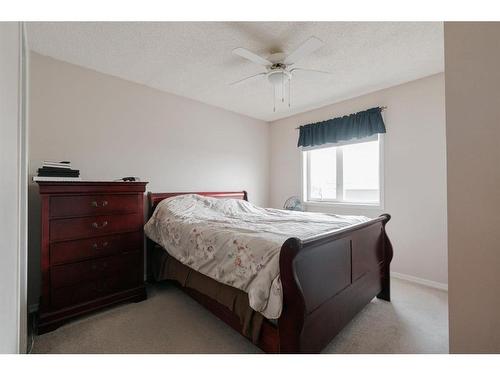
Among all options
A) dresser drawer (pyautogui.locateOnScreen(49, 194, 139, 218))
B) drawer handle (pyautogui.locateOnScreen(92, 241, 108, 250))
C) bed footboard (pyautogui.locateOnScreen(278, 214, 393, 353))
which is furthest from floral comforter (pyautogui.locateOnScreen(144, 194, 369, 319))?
drawer handle (pyautogui.locateOnScreen(92, 241, 108, 250))

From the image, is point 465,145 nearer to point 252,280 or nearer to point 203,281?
point 252,280

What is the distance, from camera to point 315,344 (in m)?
1.36

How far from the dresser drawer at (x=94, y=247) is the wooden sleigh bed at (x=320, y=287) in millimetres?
725

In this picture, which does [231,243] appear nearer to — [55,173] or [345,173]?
[55,173]

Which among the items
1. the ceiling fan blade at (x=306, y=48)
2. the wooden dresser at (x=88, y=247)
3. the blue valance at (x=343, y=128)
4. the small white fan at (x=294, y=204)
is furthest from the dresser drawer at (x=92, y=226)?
the blue valance at (x=343, y=128)

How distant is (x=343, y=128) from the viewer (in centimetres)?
327

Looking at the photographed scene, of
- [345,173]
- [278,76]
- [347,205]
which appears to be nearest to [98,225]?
[278,76]

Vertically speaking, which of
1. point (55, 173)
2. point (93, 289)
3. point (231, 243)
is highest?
point (55, 173)

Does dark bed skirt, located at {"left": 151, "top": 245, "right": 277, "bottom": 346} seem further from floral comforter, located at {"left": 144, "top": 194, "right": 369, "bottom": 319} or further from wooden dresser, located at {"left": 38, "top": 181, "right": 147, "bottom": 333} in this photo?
wooden dresser, located at {"left": 38, "top": 181, "right": 147, "bottom": 333}

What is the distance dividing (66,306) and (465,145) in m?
2.67

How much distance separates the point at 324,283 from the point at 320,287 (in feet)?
0.17

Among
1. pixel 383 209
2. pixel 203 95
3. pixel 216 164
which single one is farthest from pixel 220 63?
pixel 383 209

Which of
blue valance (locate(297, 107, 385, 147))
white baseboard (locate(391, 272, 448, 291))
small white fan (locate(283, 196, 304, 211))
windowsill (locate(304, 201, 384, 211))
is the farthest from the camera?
small white fan (locate(283, 196, 304, 211))

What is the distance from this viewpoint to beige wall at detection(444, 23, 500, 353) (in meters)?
0.70
